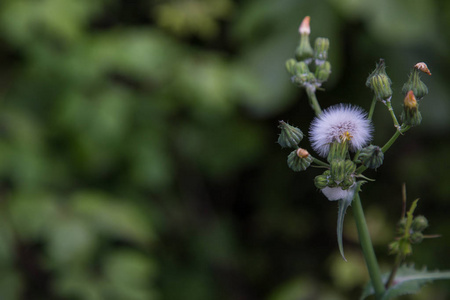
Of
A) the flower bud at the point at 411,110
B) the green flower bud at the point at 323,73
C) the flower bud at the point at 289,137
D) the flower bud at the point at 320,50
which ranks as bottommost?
the flower bud at the point at 411,110

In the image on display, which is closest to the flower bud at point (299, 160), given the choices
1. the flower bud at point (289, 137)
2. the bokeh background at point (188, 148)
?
the flower bud at point (289, 137)

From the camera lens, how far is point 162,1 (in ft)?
7.66

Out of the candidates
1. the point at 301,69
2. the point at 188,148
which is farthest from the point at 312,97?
the point at 188,148

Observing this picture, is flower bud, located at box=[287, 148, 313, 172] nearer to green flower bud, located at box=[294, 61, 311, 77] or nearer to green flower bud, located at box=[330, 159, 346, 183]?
green flower bud, located at box=[330, 159, 346, 183]

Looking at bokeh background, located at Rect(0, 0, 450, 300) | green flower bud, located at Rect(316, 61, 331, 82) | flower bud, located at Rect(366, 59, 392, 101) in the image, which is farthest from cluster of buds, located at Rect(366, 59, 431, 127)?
bokeh background, located at Rect(0, 0, 450, 300)

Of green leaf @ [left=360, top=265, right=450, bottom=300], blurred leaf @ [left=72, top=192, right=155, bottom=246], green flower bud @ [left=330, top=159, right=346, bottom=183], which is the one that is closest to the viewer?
green flower bud @ [left=330, top=159, right=346, bottom=183]

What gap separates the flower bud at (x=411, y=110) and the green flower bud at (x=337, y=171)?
105 mm

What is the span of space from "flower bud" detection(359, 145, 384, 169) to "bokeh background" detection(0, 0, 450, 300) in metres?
1.23

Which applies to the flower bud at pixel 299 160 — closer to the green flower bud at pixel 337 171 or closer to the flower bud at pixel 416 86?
the green flower bud at pixel 337 171

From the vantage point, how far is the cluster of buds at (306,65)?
822mm

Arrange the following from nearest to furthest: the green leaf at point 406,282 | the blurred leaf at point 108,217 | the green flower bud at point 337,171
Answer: the green flower bud at point 337,171 → the green leaf at point 406,282 → the blurred leaf at point 108,217

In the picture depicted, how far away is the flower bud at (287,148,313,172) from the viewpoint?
0.71 meters

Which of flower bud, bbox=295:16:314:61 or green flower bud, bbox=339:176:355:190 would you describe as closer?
green flower bud, bbox=339:176:355:190

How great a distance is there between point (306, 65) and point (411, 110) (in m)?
0.20
